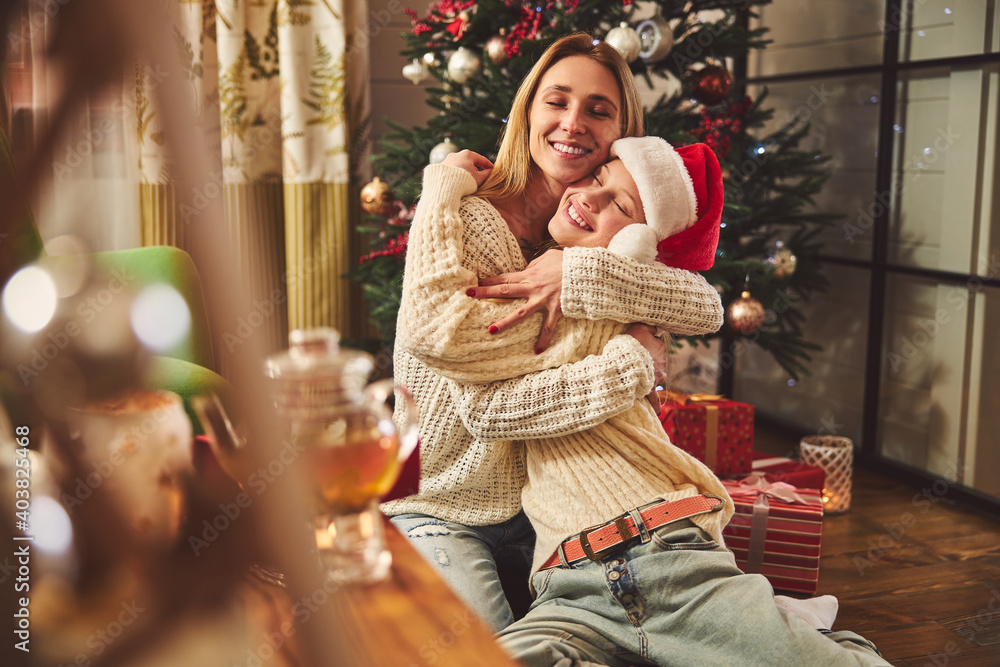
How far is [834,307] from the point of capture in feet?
9.69

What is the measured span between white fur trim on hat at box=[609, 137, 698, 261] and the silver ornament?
84cm

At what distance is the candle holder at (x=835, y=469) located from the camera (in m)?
2.38

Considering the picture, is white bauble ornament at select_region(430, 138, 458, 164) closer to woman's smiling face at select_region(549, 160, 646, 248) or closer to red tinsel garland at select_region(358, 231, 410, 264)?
red tinsel garland at select_region(358, 231, 410, 264)

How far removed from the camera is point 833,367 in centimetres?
298

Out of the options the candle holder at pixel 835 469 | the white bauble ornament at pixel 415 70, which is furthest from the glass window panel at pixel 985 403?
the white bauble ornament at pixel 415 70

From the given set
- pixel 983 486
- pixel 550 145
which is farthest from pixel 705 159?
pixel 983 486

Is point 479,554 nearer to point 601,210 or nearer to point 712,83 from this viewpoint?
point 601,210

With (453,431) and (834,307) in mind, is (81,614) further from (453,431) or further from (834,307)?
(834,307)

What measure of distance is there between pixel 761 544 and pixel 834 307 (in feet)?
4.79

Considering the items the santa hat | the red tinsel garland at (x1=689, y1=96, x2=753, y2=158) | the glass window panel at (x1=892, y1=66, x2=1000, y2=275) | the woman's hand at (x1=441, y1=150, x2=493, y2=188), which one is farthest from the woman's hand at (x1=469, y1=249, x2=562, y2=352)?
the glass window panel at (x1=892, y1=66, x2=1000, y2=275)

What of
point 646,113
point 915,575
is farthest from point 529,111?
point 915,575

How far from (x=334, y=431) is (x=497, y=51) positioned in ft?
5.89

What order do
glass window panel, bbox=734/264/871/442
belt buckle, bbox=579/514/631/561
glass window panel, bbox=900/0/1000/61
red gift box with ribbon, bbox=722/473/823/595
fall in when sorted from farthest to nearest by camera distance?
glass window panel, bbox=734/264/871/442
glass window panel, bbox=900/0/1000/61
red gift box with ribbon, bbox=722/473/823/595
belt buckle, bbox=579/514/631/561

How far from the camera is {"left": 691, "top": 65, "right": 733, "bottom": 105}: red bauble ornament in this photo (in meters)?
2.11
